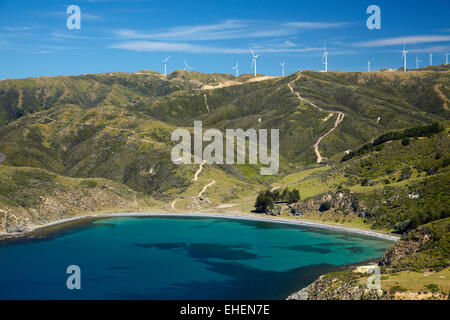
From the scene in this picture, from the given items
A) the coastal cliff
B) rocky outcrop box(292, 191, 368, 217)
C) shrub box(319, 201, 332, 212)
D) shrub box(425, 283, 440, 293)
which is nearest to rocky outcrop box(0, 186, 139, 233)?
rocky outcrop box(292, 191, 368, 217)

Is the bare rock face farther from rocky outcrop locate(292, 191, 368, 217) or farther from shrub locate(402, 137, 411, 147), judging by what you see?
shrub locate(402, 137, 411, 147)

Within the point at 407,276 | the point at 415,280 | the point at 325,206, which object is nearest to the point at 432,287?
the point at 415,280

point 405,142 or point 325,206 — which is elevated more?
point 405,142

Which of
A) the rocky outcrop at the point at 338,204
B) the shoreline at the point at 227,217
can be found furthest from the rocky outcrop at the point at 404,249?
the rocky outcrop at the point at 338,204

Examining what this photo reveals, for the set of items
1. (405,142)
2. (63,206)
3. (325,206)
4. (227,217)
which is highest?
(405,142)

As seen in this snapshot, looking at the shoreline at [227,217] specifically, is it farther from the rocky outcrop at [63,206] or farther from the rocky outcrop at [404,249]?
the rocky outcrop at [404,249]

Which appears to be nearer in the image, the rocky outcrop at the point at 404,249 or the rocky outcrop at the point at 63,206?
the rocky outcrop at the point at 404,249

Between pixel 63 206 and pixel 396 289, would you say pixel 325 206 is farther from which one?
pixel 396 289

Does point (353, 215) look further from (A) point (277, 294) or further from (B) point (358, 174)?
(A) point (277, 294)
